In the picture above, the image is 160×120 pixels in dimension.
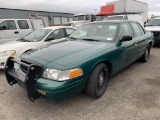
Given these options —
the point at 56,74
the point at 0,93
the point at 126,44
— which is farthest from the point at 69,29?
the point at 56,74

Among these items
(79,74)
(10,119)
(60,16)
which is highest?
(60,16)

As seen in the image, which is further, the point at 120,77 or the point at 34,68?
the point at 120,77

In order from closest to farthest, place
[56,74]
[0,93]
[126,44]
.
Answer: [56,74] < [0,93] < [126,44]

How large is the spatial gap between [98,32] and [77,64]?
1.64m

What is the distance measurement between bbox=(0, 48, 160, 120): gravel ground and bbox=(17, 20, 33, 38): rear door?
4912 mm

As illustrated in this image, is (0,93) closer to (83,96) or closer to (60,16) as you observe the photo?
(83,96)

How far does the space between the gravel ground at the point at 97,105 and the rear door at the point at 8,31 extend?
4.57 m

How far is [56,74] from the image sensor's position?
2.58 meters

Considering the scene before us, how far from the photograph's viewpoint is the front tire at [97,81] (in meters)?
2.97

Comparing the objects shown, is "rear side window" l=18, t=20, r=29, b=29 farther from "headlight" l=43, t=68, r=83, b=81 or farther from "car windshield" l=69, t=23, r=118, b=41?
"headlight" l=43, t=68, r=83, b=81

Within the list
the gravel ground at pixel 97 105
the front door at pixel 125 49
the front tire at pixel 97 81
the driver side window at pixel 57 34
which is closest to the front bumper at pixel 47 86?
the front tire at pixel 97 81

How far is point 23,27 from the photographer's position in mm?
8430

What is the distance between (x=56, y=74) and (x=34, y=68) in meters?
0.40

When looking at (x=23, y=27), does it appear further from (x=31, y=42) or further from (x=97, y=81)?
(x=97, y=81)
